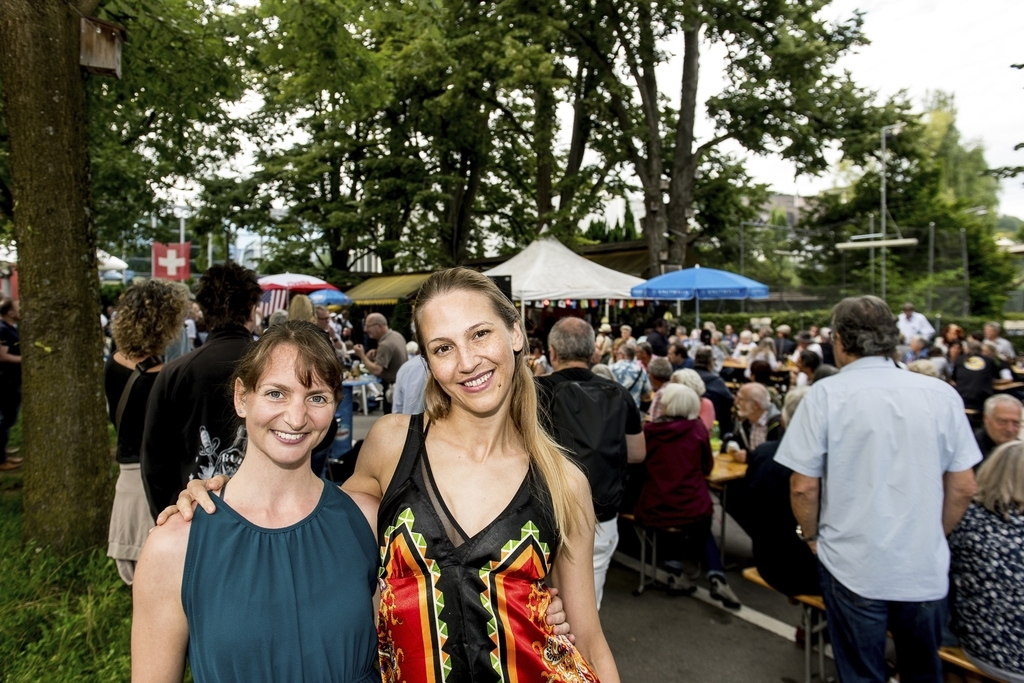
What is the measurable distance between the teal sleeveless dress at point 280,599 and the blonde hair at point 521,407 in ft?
1.39

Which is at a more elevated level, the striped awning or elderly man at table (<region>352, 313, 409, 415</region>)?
the striped awning

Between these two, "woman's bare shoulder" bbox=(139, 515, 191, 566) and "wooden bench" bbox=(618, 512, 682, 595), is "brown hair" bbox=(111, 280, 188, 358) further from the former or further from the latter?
"wooden bench" bbox=(618, 512, 682, 595)

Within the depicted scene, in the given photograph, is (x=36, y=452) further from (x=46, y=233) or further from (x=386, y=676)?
(x=386, y=676)

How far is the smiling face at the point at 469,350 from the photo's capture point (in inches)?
69.7

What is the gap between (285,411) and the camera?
1.66 meters

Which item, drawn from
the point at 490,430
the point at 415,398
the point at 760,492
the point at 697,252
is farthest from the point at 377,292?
the point at 490,430

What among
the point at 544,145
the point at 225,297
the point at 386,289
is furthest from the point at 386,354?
the point at 386,289

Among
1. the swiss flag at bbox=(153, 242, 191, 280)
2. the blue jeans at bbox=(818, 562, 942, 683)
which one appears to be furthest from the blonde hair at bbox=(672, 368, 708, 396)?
the swiss flag at bbox=(153, 242, 191, 280)

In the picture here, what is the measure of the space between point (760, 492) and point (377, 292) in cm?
2255

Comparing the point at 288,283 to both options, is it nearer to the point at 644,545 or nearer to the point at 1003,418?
the point at 644,545

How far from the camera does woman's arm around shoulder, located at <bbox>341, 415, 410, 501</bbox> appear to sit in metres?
1.80

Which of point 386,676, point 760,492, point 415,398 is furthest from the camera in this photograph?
point 415,398

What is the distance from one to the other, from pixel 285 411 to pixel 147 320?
219 cm

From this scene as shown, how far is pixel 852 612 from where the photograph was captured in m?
2.95
